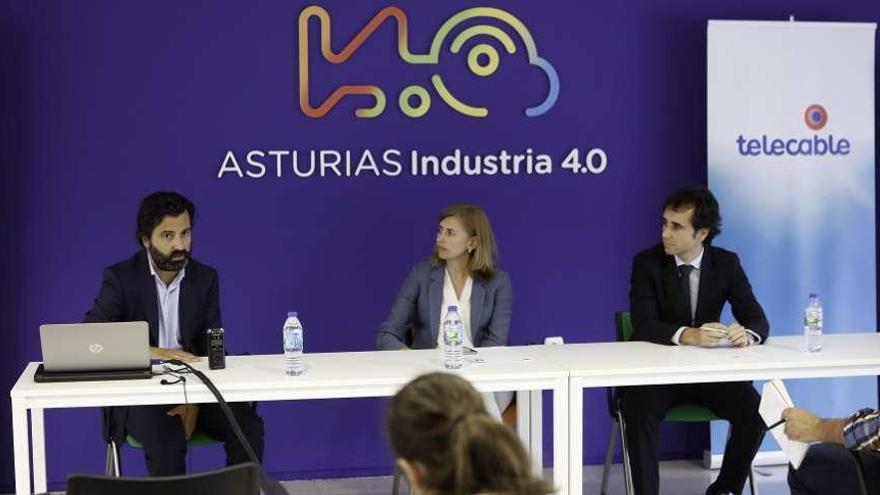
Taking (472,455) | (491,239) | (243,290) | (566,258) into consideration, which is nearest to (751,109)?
(566,258)

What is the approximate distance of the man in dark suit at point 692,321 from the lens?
14.6ft

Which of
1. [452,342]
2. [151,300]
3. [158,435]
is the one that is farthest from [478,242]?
[158,435]

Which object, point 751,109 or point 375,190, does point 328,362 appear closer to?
point 375,190

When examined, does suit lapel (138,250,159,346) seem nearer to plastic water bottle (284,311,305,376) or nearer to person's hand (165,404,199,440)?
person's hand (165,404,199,440)

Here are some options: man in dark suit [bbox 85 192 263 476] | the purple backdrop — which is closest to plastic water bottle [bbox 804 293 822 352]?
the purple backdrop

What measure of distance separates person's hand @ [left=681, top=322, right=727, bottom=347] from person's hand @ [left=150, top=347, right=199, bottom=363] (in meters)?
1.88

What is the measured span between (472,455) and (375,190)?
3665 mm

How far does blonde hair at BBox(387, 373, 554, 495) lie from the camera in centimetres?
183

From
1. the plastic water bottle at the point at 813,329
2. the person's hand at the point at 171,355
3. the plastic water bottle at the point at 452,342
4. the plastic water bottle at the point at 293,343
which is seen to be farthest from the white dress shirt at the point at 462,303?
the plastic water bottle at the point at 813,329

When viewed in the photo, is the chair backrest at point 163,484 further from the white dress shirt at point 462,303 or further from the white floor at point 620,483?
the white floor at point 620,483

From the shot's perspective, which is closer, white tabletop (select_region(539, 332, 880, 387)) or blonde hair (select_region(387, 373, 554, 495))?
blonde hair (select_region(387, 373, 554, 495))

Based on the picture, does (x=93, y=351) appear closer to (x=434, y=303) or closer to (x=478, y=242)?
(x=434, y=303)

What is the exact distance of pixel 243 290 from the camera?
17.6 ft

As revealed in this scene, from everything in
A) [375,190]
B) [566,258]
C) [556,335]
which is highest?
[375,190]
